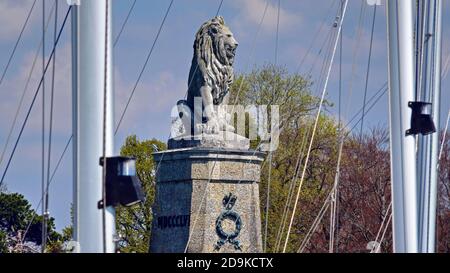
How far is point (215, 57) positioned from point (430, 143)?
63.2ft

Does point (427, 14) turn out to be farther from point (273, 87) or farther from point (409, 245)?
point (273, 87)

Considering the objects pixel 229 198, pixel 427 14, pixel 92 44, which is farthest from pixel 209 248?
pixel 92 44

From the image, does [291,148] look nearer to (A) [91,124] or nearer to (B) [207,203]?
(B) [207,203]

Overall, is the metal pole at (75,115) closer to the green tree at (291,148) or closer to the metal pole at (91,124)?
the metal pole at (91,124)

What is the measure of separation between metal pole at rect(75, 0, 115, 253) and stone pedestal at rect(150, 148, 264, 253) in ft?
76.4

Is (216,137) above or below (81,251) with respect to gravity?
above

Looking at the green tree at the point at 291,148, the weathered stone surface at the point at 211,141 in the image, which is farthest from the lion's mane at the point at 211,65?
the green tree at the point at 291,148

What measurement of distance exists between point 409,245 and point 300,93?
149 ft

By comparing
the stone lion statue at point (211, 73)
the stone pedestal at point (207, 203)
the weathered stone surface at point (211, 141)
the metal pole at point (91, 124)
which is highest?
the stone lion statue at point (211, 73)

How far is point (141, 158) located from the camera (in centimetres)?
6775

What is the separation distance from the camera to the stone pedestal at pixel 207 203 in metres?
38.3

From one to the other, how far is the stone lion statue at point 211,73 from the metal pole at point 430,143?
17.3m

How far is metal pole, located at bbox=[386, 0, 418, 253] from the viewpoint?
17.6m

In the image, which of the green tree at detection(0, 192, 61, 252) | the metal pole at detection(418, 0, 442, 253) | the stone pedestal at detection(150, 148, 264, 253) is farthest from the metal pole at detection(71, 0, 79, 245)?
the green tree at detection(0, 192, 61, 252)
